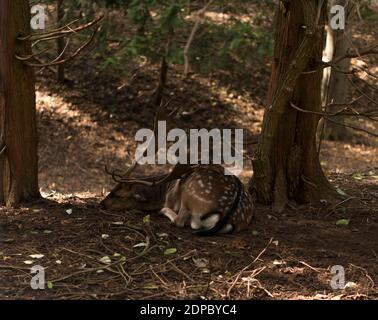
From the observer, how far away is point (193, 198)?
623cm

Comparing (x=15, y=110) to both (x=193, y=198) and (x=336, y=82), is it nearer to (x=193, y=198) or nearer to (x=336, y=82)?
(x=193, y=198)

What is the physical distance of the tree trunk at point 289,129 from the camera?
6.56 metres

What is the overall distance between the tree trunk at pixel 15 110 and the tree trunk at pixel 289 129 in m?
2.43

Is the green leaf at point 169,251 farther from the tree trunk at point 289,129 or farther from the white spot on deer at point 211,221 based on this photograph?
the tree trunk at point 289,129

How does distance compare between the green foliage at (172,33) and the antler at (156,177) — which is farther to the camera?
the green foliage at (172,33)

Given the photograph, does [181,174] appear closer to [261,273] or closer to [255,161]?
[255,161]

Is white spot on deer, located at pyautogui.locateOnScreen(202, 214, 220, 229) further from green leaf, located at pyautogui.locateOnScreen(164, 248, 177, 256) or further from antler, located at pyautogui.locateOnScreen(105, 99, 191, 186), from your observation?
green leaf, located at pyautogui.locateOnScreen(164, 248, 177, 256)

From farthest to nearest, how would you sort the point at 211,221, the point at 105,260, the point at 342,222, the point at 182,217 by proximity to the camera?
the point at 342,222 → the point at 182,217 → the point at 211,221 → the point at 105,260

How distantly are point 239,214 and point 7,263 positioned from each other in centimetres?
222

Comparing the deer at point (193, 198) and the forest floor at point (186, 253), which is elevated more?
the deer at point (193, 198)

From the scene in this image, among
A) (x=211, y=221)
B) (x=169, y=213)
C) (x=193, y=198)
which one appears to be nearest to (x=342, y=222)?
(x=211, y=221)

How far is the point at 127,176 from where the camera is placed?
652 centimetres

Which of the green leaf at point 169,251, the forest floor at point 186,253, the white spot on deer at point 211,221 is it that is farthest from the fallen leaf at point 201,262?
the white spot on deer at point 211,221

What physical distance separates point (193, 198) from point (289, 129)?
1394 millimetres
